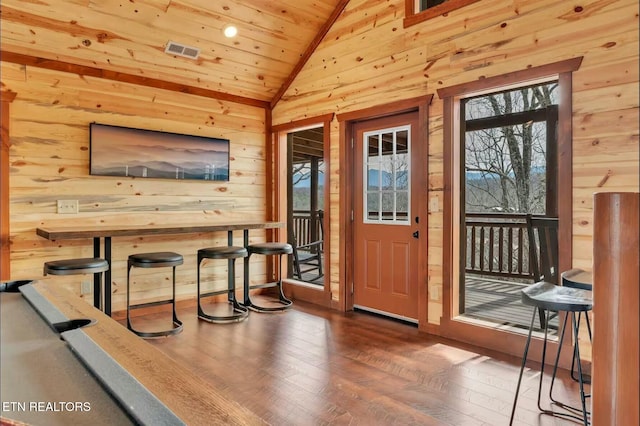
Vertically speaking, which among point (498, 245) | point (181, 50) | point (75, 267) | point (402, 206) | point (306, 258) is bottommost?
point (306, 258)

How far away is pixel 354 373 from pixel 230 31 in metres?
3.48

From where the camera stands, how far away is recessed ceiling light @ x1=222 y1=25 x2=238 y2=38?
4098 mm

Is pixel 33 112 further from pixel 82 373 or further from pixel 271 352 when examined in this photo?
pixel 82 373

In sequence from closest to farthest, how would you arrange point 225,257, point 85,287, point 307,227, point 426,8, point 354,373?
point 354,373
point 426,8
point 85,287
point 225,257
point 307,227

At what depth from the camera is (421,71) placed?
146 inches

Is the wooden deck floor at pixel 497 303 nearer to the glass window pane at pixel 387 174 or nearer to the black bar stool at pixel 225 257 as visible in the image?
the glass window pane at pixel 387 174

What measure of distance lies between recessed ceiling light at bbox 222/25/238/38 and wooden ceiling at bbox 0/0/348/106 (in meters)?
0.04

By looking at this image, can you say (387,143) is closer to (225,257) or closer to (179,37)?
(225,257)

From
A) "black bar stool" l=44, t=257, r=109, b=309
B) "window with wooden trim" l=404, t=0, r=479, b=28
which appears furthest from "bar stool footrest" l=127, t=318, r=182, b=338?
"window with wooden trim" l=404, t=0, r=479, b=28

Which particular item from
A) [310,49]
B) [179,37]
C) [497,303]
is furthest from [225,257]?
[497,303]

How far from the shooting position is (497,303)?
479 cm

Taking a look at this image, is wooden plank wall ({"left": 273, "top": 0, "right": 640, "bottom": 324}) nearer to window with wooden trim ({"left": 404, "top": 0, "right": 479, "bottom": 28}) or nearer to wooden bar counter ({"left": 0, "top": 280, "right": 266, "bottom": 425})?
window with wooden trim ({"left": 404, "top": 0, "right": 479, "bottom": 28})

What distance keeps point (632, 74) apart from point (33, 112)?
4.63m

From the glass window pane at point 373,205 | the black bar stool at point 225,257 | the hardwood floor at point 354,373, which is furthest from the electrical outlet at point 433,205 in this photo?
the black bar stool at point 225,257
